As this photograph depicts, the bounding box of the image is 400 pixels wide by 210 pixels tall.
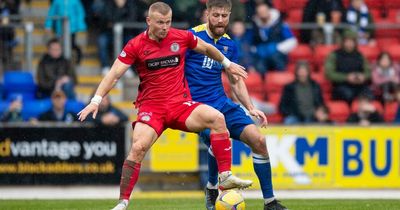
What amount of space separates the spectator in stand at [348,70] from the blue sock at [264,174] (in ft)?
24.6

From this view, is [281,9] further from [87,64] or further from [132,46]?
[132,46]

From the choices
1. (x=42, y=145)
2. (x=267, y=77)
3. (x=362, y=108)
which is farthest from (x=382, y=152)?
(x=42, y=145)

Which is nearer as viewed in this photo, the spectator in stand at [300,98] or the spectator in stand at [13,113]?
the spectator in stand at [13,113]

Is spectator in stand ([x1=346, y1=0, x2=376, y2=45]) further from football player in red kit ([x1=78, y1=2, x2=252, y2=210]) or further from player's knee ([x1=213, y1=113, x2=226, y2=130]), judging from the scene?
player's knee ([x1=213, y1=113, x2=226, y2=130])

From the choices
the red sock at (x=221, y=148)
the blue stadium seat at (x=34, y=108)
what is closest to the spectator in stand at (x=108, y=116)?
the blue stadium seat at (x=34, y=108)

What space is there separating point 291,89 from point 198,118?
7520mm

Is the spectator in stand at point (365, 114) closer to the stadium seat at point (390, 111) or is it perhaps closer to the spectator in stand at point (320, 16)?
the stadium seat at point (390, 111)

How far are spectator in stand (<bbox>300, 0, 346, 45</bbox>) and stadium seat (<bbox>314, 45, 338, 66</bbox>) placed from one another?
133 mm

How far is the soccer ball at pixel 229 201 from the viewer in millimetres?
10547

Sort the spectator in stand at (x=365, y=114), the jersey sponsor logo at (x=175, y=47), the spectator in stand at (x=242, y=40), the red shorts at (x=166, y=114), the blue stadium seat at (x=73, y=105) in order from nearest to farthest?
1. the red shorts at (x=166, y=114)
2. the jersey sponsor logo at (x=175, y=47)
3. the blue stadium seat at (x=73, y=105)
4. the spectator in stand at (x=365, y=114)
5. the spectator in stand at (x=242, y=40)

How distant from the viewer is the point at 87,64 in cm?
1938

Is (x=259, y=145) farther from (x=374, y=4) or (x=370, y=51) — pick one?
(x=374, y=4)

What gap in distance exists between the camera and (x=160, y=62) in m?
10.9

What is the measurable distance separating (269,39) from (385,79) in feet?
7.23
